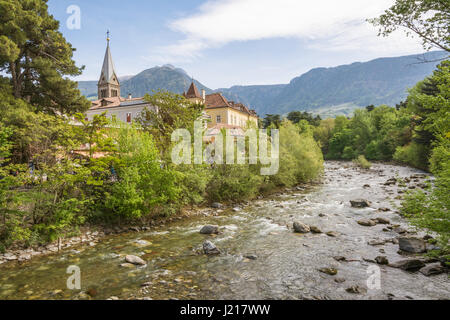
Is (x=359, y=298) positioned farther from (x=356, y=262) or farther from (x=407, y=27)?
(x=407, y=27)

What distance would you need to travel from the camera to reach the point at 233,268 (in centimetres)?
908

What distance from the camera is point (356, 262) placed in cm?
930

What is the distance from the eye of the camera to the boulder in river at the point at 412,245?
10.0 meters

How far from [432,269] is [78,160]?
14059 mm

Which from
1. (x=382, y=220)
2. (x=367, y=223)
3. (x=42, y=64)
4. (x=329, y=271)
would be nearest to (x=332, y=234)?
(x=367, y=223)

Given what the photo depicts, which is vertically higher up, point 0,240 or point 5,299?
point 0,240

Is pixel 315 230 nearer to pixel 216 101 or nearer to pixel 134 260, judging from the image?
pixel 134 260

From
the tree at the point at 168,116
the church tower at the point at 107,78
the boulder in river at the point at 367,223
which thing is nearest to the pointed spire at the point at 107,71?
the church tower at the point at 107,78

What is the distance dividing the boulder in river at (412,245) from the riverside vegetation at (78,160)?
190 cm

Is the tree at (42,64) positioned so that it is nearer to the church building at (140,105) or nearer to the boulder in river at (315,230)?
the church building at (140,105)
